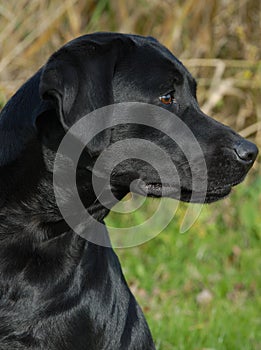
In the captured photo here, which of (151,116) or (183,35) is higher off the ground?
(151,116)

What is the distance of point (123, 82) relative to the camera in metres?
3.20

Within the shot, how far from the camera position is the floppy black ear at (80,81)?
111 inches

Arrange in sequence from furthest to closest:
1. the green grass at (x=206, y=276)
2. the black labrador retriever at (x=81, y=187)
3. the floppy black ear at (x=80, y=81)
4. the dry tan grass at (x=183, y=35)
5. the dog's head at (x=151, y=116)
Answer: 1. the dry tan grass at (x=183, y=35)
2. the green grass at (x=206, y=276)
3. the black labrador retriever at (x=81, y=187)
4. the dog's head at (x=151, y=116)
5. the floppy black ear at (x=80, y=81)

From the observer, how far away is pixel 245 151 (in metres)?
3.32

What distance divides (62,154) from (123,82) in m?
0.40

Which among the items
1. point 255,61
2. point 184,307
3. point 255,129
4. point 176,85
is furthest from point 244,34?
point 176,85

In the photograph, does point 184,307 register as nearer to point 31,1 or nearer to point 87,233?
point 87,233

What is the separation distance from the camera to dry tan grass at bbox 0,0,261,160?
6758 mm

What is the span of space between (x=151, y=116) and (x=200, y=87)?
3.88 m

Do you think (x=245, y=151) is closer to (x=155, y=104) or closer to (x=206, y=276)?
(x=155, y=104)

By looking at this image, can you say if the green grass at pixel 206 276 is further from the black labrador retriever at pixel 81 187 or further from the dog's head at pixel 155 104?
the dog's head at pixel 155 104

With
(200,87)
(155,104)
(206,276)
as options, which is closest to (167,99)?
(155,104)

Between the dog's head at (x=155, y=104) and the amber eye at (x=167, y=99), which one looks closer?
the dog's head at (x=155, y=104)

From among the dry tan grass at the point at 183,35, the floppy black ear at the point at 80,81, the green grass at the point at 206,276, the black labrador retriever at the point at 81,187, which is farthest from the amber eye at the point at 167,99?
the dry tan grass at the point at 183,35
